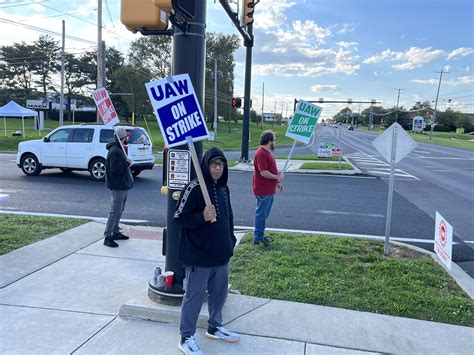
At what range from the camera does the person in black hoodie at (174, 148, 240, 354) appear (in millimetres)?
3322

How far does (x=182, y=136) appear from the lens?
144 inches

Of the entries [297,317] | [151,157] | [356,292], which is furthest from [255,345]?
[151,157]

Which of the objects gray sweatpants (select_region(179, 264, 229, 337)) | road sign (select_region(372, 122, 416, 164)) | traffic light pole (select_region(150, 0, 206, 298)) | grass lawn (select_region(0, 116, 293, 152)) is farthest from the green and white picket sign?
gray sweatpants (select_region(179, 264, 229, 337))

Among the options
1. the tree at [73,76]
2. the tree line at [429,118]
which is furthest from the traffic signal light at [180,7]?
the tree line at [429,118]

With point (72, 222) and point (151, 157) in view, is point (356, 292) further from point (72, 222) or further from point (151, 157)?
point (151, 157)

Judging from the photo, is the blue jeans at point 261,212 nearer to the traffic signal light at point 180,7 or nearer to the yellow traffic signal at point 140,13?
the traffic signal light at point 180,7

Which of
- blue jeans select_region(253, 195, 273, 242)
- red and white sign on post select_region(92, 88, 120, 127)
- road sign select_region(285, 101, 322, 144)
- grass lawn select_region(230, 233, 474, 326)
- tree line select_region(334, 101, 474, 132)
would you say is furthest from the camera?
tree line select_region(334, 101, 474, 132)

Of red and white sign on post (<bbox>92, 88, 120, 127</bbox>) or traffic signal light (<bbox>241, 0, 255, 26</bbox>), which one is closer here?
red and white sign on post (<bbox>92, 88, 120, 127</bbox>)

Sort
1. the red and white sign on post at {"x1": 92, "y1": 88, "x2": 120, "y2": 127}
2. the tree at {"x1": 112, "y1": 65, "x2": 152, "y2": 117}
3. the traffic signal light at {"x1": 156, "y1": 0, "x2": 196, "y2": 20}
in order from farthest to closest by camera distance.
Result: the tree at {"x1": 112, "y1": 65, "x2": 152, "y2": 117} → the red and white sign on post at {"x1": 92, "y1": 88, "x2": 120, "y2": 127} → the traffic signal light at {"x1": 156, "y1": 0, "x2": 196, "y2": 20}

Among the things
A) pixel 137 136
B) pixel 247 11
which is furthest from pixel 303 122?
pixel 137 136

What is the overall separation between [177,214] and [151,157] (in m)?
11.2

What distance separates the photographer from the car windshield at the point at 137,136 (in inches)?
526

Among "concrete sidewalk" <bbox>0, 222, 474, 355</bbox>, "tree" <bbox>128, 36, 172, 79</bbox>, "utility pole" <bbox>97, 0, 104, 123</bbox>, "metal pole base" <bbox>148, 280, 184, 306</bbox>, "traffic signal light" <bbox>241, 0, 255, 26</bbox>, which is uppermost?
"tree" <bbox>128, 36, 172, 79</bbox>

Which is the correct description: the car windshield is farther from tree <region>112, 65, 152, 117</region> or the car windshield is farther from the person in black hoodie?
tree <region>112, 65, 152, 117</region>
